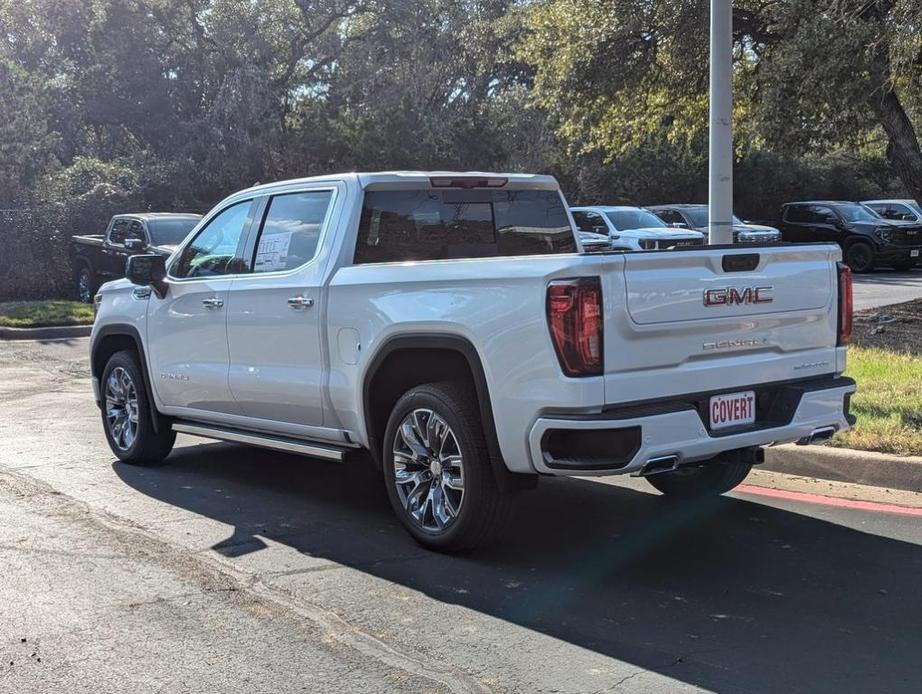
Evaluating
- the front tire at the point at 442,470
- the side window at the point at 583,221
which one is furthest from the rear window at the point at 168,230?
the front tire at the point at 442,470

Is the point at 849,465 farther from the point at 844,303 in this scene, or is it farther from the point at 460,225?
the point at 460,225

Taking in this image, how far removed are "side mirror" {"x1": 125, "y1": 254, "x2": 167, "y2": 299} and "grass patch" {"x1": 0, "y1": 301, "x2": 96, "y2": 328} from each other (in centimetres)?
953

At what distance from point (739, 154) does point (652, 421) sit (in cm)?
1393

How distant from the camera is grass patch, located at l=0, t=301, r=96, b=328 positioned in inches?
655

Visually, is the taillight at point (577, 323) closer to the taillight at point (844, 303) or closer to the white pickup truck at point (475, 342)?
the white pickup truck at point (475, 342)

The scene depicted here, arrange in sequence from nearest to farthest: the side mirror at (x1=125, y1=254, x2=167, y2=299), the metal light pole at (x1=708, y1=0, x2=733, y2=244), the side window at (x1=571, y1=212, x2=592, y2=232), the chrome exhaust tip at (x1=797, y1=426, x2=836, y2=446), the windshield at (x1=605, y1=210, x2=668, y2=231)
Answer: the chrome exhaust tip at (x1=797, y1=426, x2=836, y2=446)
the side mirror at (x1=125, y1=254, x2=167, y2=299)
the metal light pole at (x1=708, y1=0, x2=733, y2=244)
the windshield at (x1=605, y1=210, x2=668, y2=231)
the side window at (x1=571, y1=212, x2=592, y2=232)

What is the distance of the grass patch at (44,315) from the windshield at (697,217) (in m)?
14.1

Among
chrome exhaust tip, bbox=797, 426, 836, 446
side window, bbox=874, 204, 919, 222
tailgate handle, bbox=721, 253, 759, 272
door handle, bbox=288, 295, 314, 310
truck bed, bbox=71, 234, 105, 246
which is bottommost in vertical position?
chrome exhaust tip, bbox=797, 426, 836, 446

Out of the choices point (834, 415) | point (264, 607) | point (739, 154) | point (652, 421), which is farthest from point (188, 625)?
point (739, 154)

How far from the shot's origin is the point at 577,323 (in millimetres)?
4750

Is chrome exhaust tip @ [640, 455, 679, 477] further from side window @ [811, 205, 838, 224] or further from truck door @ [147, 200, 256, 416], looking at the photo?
side window @ [811, 205, 838, 224]

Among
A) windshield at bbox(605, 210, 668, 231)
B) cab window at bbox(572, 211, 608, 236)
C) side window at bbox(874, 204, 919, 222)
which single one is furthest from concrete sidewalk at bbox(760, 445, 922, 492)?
side window at bbox(874, 204, 919, 222)

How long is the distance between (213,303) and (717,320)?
3.33 metres

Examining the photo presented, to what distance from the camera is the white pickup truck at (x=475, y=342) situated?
15.9 ft
